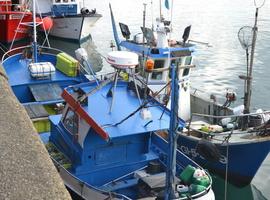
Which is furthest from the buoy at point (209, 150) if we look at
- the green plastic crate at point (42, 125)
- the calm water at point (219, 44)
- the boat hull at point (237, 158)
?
the green plastic crate at point (42, 125)

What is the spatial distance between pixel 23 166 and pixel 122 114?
4.83 m

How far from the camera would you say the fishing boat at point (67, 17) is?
3200cm

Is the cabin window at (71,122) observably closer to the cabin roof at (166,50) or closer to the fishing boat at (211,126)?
the fishing boat at (211,126)

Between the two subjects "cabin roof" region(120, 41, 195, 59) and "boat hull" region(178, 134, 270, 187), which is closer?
"boat hull" region(178, 134, 270, 187)

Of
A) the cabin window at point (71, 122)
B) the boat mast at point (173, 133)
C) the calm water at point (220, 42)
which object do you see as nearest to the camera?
the boat mast at point (173, 133)

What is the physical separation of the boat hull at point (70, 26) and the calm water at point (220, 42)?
1.75m

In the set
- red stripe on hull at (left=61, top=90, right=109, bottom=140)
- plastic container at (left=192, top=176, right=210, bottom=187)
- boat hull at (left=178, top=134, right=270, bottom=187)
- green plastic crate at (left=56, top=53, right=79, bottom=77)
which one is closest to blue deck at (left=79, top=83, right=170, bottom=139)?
red stripe on hull at (left=61, top=90, right=109, bottom=140)

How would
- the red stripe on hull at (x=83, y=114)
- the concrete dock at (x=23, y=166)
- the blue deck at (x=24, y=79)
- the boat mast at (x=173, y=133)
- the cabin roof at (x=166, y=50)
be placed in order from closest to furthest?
the concrete dock at (x=23, y=166)
the boat mast at (x=173, y=133)
the red stripe on hull at (x=83, y=114)
the cabin roof at (x=166, y=50)
the blue deck at (x=24, y=79)

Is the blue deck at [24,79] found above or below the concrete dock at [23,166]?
below

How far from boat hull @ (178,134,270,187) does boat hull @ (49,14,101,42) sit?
71.7 ft

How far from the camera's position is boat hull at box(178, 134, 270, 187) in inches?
418

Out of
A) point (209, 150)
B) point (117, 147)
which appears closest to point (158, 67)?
point (117, 147)

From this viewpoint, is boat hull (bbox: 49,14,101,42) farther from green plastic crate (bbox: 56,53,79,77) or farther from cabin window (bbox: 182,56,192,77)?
cabin window (bbox: 182,56,192,77)

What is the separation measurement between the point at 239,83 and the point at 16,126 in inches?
719
